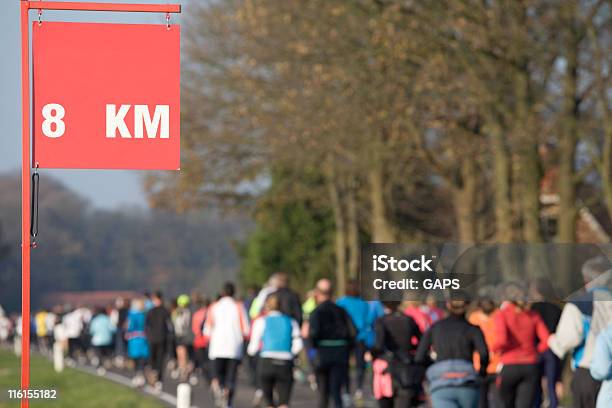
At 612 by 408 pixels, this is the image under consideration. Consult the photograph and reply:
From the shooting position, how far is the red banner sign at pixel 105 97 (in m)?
8.96

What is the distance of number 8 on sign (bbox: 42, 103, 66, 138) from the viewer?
8938mm

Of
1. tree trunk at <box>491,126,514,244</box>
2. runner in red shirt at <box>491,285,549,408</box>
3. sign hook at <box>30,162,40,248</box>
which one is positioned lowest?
runner in red shirt at <box>491,285,549,408</box>

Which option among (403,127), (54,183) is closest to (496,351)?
(403,127)

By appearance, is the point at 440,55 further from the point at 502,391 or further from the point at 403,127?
the point at 502,391

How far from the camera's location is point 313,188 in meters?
47.0

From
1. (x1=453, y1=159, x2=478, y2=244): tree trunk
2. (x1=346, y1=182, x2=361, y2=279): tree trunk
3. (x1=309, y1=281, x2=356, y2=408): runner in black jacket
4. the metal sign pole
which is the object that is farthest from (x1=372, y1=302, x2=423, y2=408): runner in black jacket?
(x1=346, y1=182, x2=361, y2=279): tree trunk

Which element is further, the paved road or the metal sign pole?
the paved road

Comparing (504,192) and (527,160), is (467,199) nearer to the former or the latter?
(504,192)

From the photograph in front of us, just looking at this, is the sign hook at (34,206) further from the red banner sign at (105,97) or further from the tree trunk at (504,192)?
the tree trunk at (504,192)

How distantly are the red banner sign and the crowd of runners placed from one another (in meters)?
Answer: 2.78

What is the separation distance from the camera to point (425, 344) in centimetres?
1477

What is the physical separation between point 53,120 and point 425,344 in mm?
6561

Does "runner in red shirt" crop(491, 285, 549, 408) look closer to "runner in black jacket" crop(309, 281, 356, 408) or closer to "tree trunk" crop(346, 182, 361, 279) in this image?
"runner in black jacket" crop(309, 281, 356, 408)

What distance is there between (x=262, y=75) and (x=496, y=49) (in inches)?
415
